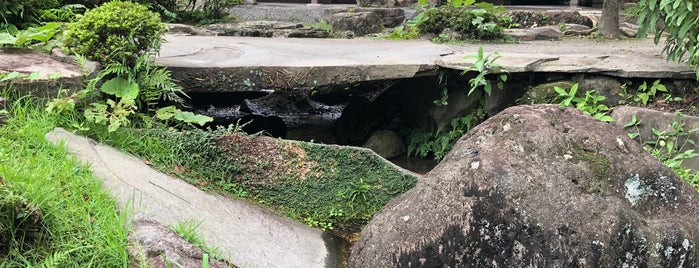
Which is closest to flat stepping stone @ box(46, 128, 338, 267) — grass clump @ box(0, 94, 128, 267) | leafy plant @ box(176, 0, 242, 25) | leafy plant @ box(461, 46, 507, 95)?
grass clump @ box(0, 94, 128, 267)

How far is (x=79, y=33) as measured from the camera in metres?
4.75

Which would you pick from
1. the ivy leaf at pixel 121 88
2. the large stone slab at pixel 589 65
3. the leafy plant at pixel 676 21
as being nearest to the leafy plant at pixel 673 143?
the leafy plant at pixel 676 21

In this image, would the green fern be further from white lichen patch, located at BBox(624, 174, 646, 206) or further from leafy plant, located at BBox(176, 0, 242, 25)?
leafy plant, located at BBox(176, 0, 242, 25)

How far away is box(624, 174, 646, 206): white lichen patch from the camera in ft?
11.0

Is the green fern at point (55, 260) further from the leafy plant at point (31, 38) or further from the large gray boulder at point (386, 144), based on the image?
the large gray boulder at point (386, 144)

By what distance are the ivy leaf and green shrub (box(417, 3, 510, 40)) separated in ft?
16.9

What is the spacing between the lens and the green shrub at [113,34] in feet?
15.3

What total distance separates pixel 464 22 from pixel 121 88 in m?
5.26

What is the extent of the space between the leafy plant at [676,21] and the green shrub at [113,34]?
4.37 meters

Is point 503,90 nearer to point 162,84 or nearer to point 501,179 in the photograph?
point 501,179

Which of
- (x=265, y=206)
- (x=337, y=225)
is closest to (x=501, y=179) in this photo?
(x=337, y=225)

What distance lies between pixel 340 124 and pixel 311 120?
3.47 ft

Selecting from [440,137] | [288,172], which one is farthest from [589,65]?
[288,172]

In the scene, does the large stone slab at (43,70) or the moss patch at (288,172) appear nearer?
the large stone slab at (43,70)
